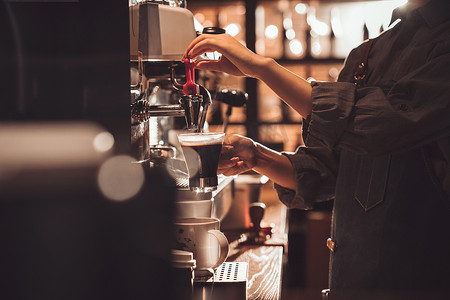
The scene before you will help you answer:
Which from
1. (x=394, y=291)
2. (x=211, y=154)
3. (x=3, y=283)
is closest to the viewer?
(x=3, y=283)

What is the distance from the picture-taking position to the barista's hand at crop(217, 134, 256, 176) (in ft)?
4.63

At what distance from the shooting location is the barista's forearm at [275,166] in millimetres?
1503

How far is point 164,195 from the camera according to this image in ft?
2.06

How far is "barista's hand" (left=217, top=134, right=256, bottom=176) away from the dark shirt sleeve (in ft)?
1.05

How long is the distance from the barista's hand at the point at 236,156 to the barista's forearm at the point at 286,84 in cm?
31

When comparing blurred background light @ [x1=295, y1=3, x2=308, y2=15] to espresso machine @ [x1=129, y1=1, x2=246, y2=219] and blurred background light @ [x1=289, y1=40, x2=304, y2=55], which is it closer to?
blurred background light @ [x1=289, y1=40, x2=304, y2=55]

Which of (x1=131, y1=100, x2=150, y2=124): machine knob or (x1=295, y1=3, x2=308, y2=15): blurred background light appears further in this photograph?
(x1=295, y1=3, x2=308, y2=15): blurred background light

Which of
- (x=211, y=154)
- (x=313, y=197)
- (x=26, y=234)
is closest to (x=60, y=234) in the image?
(x=26, y=234)

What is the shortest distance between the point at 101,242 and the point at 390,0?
538 cm

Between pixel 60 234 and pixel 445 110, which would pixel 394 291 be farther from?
pixel 60 234

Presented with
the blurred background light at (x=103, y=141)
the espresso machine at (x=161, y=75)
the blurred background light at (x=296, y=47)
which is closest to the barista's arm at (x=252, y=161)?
the espresso machine at (x=161, y=75)

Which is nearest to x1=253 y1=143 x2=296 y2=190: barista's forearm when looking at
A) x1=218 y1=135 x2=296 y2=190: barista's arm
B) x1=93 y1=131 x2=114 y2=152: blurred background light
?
x1=218 y1=135 x2=296 y2=190: barista's arm

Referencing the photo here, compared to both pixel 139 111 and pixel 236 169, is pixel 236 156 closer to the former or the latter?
pixel 236 169

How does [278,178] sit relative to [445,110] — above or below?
below
